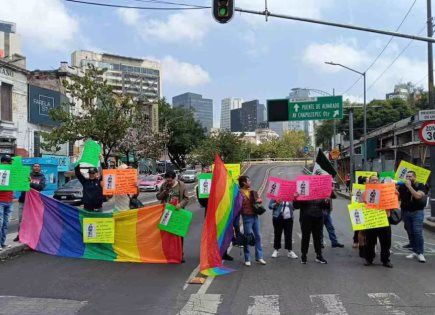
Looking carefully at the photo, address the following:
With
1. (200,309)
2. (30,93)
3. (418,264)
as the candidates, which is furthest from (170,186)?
(30,93)

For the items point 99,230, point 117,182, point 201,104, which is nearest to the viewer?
point 99,230

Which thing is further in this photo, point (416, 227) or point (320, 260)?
point (416, 227)

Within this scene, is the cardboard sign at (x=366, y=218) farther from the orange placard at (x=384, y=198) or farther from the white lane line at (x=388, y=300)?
the white lane line at (x=388, y=300)

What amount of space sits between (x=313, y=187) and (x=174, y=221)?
2.76 metres

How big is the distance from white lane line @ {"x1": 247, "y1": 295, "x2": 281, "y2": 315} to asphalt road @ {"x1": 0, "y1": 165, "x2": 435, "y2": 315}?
0.01 metres

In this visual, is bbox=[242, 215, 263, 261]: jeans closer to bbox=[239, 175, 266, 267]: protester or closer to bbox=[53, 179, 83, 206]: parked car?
bbox=[239, 175, 266, 267]: protester

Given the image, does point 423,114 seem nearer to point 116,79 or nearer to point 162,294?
point 162,294

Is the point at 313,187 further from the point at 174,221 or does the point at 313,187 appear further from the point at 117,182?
the point at 117,182

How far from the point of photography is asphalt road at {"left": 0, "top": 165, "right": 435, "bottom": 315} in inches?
266

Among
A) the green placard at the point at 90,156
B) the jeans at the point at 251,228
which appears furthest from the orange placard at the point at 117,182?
the jeans at the point at 251,228

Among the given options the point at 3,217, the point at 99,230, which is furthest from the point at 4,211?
the point at 99,230

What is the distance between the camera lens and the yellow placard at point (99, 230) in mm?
10281

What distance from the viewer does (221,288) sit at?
311 inches

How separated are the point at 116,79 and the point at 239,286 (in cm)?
13238
